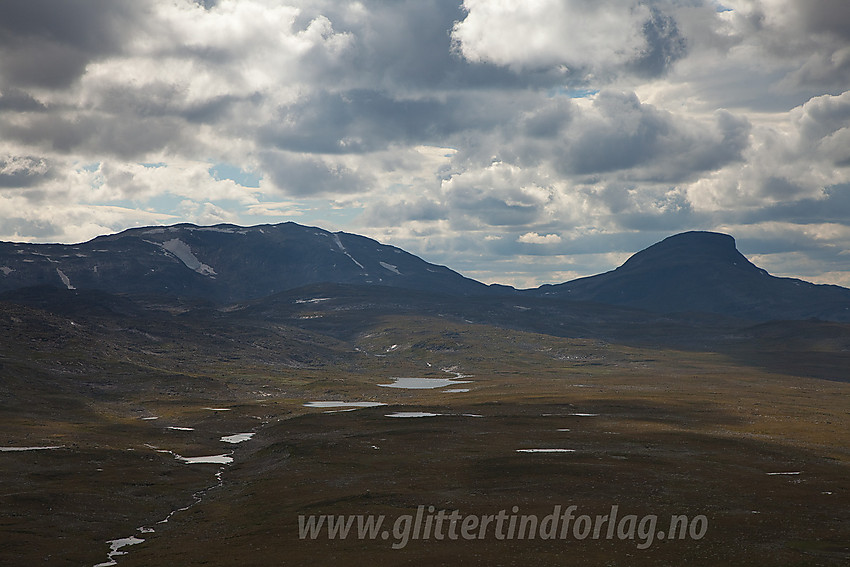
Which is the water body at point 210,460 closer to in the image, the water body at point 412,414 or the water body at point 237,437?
the water body at point 237,437

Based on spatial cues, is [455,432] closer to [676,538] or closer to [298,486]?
[298,486]

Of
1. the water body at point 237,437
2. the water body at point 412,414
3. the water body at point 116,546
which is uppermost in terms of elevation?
the water body at point 116,546

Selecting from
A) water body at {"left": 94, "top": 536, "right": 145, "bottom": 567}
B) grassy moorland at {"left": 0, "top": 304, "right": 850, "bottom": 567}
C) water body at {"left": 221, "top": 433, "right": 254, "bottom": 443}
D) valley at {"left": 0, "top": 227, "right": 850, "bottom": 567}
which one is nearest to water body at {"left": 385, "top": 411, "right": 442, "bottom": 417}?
grassy moorland at {"left": 0, "top": 304, "right": 850, "bottom": 567}

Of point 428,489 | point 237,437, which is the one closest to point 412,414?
point 237,437

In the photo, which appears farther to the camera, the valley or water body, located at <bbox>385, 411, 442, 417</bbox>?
water body, located at <bbox>385, 411, 442, 417</bbox>

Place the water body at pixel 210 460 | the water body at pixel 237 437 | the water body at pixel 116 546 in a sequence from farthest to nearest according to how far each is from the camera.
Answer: the water body at pixel 237 437, the water body at pixel 210 460, the water body at pixel 116 546

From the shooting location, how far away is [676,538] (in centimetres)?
6369

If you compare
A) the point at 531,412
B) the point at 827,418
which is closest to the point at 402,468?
the point at 531,412

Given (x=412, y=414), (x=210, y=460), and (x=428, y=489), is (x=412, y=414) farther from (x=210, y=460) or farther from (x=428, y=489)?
(x=428, y=489)

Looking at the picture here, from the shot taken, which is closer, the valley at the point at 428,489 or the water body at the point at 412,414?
the valley at the point at 428,489

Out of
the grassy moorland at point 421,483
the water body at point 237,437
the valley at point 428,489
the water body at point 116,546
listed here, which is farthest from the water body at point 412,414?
the water body at point 116,546

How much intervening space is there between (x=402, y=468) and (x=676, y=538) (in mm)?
47616

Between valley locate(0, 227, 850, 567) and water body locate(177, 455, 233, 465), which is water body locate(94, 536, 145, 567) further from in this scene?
water body locate(177, 455, 233, 465)

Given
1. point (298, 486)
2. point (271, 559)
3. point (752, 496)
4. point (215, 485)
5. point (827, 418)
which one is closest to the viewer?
point (271, 559)
